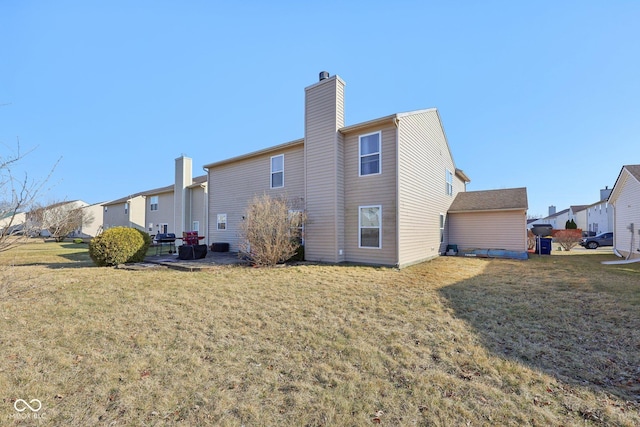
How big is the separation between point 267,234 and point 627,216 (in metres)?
17.2

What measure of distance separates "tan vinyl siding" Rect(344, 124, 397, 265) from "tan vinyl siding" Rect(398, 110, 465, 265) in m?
0.29

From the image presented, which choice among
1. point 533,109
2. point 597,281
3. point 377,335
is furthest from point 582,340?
point 533,109

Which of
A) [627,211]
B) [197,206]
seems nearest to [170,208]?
[197,206]

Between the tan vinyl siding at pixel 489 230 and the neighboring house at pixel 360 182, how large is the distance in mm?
3289

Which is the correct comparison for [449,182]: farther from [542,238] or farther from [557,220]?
[557,220]

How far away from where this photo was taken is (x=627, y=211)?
13531 millimetres

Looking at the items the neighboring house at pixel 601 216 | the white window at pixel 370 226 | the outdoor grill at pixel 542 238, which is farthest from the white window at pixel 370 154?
the neighboring house at pixel 601 216

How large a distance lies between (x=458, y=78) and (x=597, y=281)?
10.3m

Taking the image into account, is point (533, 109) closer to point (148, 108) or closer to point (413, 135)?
point (413, 135)

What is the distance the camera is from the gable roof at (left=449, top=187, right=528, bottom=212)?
561 inches

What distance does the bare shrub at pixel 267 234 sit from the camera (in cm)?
981

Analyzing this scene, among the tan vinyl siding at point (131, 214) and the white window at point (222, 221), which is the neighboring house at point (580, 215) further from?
the tan vinyl siding at point (131, 214)

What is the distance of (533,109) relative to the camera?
14336 mm

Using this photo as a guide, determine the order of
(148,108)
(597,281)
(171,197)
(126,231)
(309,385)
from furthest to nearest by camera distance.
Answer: (171,197) → (148,108) → (126,231) → (597,281) → (309,385)
